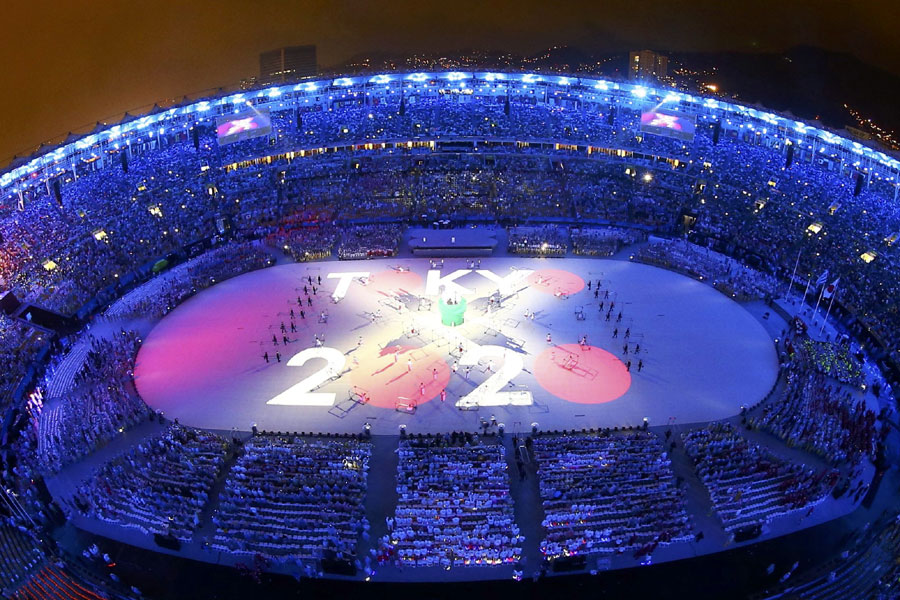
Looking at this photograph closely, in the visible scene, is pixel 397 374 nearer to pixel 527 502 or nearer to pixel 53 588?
pixel 527 502

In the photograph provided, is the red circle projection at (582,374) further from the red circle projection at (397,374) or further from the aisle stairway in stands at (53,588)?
the aisle stairway in stands at (53,588)

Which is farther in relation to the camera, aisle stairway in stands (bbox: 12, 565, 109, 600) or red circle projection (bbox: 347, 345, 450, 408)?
red circle projection (bbox: 347, 345, 450, 408)

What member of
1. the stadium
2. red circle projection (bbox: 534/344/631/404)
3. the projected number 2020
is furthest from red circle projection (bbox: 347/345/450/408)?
red circle projection (bbox: 534/344/631/404)

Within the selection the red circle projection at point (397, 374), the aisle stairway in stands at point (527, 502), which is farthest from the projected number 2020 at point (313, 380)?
the aisle stairway in stands at point (527, 502)

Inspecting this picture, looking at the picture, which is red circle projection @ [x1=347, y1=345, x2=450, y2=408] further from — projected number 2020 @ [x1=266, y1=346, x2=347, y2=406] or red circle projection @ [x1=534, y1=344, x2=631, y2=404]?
red circle projection @ [x1=534, y1=344, x2=631, y2=404]

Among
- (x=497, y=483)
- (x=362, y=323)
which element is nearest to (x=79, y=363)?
(x=362, y=323)

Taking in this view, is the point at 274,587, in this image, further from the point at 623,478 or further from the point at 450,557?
the point at 623,478
